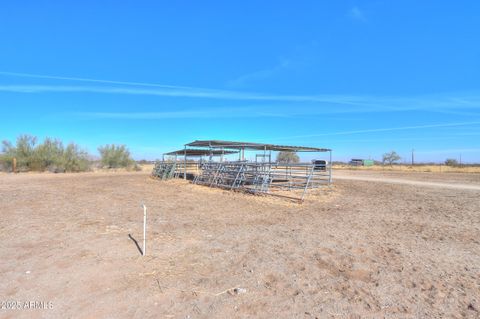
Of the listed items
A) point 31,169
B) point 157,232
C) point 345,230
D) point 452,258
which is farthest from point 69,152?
point 452,258

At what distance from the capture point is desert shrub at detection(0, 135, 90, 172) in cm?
2773

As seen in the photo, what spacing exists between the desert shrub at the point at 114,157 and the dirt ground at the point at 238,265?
30110 millimetres

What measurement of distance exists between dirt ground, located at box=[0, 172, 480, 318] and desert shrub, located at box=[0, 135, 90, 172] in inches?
988

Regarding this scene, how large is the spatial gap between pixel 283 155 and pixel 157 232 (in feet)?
120

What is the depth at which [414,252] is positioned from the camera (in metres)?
4.85

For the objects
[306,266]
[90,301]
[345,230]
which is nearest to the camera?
[90,301]

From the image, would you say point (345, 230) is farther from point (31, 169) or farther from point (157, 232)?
point (31, 169)

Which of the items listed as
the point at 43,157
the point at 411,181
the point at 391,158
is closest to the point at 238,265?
the point at 411,181

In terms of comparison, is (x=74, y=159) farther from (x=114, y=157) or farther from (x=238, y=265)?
(x=238, y=265)

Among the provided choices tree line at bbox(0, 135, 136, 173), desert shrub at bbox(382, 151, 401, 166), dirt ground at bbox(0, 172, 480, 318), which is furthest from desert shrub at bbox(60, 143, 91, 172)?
desert shrub at bbox(382, 151, 401, 166)

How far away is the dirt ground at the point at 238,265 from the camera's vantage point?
9.76 ft

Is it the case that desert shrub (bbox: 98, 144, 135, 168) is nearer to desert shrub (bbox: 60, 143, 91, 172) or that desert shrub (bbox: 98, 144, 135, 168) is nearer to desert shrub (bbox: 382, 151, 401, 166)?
desert shrub (bbox: 60, 143, 91, 172)

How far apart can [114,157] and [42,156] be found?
8517 mm

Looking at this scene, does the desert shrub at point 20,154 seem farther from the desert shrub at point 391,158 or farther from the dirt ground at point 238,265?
the desert shrub at point 391,158
